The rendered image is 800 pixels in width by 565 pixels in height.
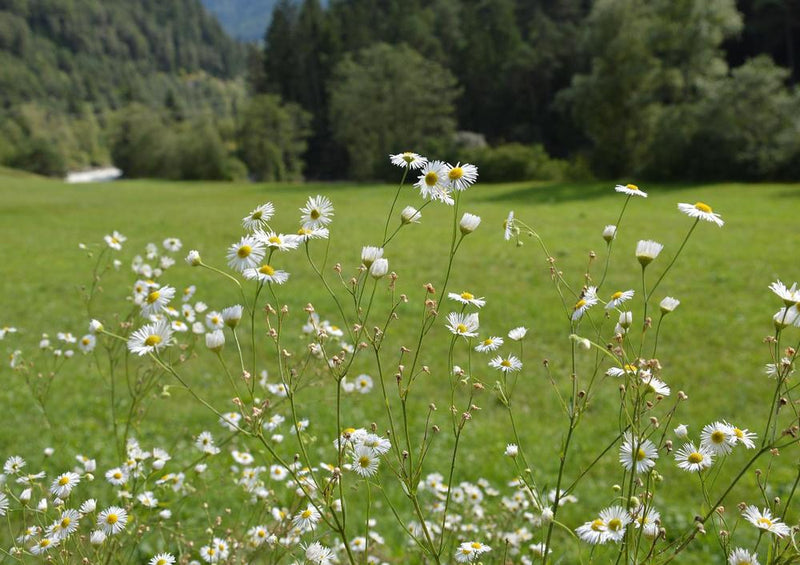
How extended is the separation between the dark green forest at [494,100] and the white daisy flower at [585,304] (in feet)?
65.8

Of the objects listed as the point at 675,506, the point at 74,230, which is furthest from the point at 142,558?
the point at 74,230

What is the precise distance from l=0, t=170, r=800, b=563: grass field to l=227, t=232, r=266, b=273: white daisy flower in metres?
0.60

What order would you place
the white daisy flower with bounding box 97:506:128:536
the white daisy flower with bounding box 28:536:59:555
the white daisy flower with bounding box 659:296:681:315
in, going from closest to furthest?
the white daisy flower with bounding box 659:296:681:315
the white daisy flower with bounding box 28:536:59:555
the white daisy flower with bounding box 97:506:128:536

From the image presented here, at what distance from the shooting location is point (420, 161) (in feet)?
3.73

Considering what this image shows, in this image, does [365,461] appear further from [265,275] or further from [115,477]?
[115,477]

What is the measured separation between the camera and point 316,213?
1.21 metres

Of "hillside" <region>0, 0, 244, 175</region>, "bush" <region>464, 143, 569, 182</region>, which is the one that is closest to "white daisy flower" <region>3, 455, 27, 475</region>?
"bush" <region>464, 143, 569, 182</region>

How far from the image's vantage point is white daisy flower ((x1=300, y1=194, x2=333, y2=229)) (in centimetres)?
118

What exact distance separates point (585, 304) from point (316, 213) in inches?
21.4

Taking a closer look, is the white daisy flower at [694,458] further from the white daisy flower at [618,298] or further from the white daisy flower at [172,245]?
the white daisy flower at [172,245]

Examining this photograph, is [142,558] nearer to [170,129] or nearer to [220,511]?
[220,511]

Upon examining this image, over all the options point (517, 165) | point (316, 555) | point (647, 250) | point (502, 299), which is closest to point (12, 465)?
point (316, 555)

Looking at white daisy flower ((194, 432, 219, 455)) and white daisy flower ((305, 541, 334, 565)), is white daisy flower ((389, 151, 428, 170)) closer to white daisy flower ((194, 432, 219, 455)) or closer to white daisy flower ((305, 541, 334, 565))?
white daisy flower ((305, 541, 334, 565))

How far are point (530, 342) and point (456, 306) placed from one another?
1.25 meters
